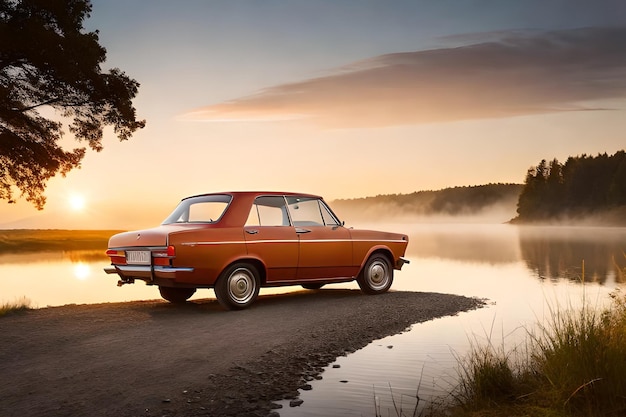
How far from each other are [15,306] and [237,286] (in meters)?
4.25

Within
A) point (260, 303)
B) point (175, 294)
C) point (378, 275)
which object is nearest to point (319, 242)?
point (260, 303)

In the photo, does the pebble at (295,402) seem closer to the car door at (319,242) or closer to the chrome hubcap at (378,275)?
the car door at (319,242)

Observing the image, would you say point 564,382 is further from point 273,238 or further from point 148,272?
point 148,272

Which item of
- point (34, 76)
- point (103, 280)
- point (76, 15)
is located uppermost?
point (76, 15)

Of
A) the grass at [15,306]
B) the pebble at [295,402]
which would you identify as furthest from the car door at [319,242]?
the pebble at [295,402]

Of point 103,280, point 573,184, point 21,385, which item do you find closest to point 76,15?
point 103,280

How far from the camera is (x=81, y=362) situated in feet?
23.2

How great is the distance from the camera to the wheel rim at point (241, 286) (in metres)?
10.5

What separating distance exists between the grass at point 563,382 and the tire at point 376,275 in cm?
635

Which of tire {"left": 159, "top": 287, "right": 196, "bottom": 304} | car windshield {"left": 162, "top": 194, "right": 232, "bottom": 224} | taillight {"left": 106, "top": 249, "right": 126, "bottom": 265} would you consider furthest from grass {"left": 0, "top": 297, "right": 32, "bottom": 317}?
car windshield {"left": 162, "top": 194, "right": 232, "bottom": 224}

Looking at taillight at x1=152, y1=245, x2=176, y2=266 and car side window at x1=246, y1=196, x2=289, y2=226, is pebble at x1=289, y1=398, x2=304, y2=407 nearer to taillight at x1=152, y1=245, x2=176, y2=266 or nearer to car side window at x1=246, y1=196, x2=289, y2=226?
taillight at x1=152, y1=245, x2=176, y2=266

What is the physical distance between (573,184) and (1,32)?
138233 millimetres

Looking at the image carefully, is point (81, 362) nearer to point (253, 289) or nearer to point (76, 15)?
point (253, 289)

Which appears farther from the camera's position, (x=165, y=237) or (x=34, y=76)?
(x=34, y=76)
